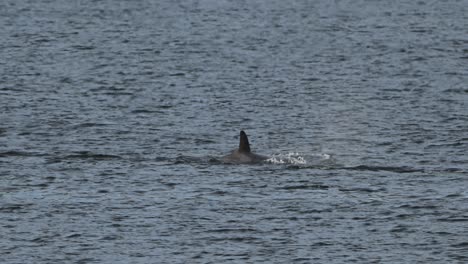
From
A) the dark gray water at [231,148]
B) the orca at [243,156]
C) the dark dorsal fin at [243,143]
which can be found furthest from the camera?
the orca at [243,156]

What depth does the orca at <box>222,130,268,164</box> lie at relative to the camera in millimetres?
43531

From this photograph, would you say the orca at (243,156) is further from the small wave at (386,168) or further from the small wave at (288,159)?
the small wave at (386,168)

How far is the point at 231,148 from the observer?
1870 inches

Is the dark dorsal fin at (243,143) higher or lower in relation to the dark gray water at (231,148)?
higher

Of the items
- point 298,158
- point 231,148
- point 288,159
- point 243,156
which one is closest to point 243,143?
point 243,156

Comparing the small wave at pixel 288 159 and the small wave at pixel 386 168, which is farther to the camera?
the small wave at pixel 288 159

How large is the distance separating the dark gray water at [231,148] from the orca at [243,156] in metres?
0.50

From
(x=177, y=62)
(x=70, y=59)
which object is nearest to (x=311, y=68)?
(x=177, y=62)

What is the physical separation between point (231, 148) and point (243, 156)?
3.81 m

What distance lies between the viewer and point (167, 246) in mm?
33969

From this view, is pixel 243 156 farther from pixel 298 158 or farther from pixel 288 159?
pixel 298 158

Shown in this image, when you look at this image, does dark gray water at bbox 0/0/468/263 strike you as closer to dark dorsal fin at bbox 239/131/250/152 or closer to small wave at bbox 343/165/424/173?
small wave at bbox 343/165/424/173

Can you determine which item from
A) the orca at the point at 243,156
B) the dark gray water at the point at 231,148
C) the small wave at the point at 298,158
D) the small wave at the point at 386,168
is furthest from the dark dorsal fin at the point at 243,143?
the small wave at the point at 386,168

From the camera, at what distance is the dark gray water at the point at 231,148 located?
3450cm
